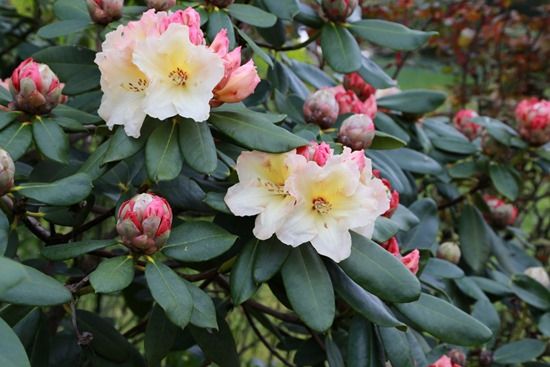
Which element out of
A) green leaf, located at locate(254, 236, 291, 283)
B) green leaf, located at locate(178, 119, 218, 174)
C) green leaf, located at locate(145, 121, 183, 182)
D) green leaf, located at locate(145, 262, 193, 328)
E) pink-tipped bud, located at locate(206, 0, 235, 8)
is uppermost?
pink-tipped bud, located at locate(206, 0, 235, 8)

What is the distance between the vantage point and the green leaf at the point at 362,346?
1.40 meters

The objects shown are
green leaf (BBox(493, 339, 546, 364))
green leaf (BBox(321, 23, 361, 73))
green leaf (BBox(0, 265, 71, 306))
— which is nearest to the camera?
green leaf (BBox(0, 265, 71, 306))

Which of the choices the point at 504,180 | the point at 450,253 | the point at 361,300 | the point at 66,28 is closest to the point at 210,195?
the point at 361,300

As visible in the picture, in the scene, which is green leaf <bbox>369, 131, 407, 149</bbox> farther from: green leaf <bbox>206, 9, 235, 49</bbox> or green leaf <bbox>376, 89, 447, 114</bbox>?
green leaf <bbox>376, 89, 447, 114</bbox>

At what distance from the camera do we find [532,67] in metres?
3.77

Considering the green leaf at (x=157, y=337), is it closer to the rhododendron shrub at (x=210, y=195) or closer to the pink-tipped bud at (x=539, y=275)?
the rhododendron shrub at (x=210, y=195)

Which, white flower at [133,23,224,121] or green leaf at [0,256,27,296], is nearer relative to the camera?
green leaf at [0,256,27,296]

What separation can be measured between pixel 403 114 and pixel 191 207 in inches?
36.4

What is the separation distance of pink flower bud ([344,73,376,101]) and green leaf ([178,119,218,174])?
0.74 m

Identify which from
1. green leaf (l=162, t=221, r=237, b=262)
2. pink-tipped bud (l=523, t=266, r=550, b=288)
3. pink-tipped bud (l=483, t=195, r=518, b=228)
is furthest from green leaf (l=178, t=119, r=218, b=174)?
pink-tipped bud (l=483, t=195, r=518, b=228)

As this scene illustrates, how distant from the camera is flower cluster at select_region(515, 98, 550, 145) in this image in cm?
198

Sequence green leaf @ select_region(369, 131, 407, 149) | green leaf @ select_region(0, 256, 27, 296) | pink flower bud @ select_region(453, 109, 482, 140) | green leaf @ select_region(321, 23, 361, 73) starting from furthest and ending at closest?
pink flower bud @ select_region(453, 109, 482, 140) < green leaf @ select_region(321, 23, 361, 73) < green leaf @ select_region(369, 131, 407, 149) < green leaf @ select_region(0, 256, 27, 296)

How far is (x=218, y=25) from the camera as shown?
1.51m

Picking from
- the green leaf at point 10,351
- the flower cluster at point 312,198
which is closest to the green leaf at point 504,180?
the flower cluster at point 312,198
